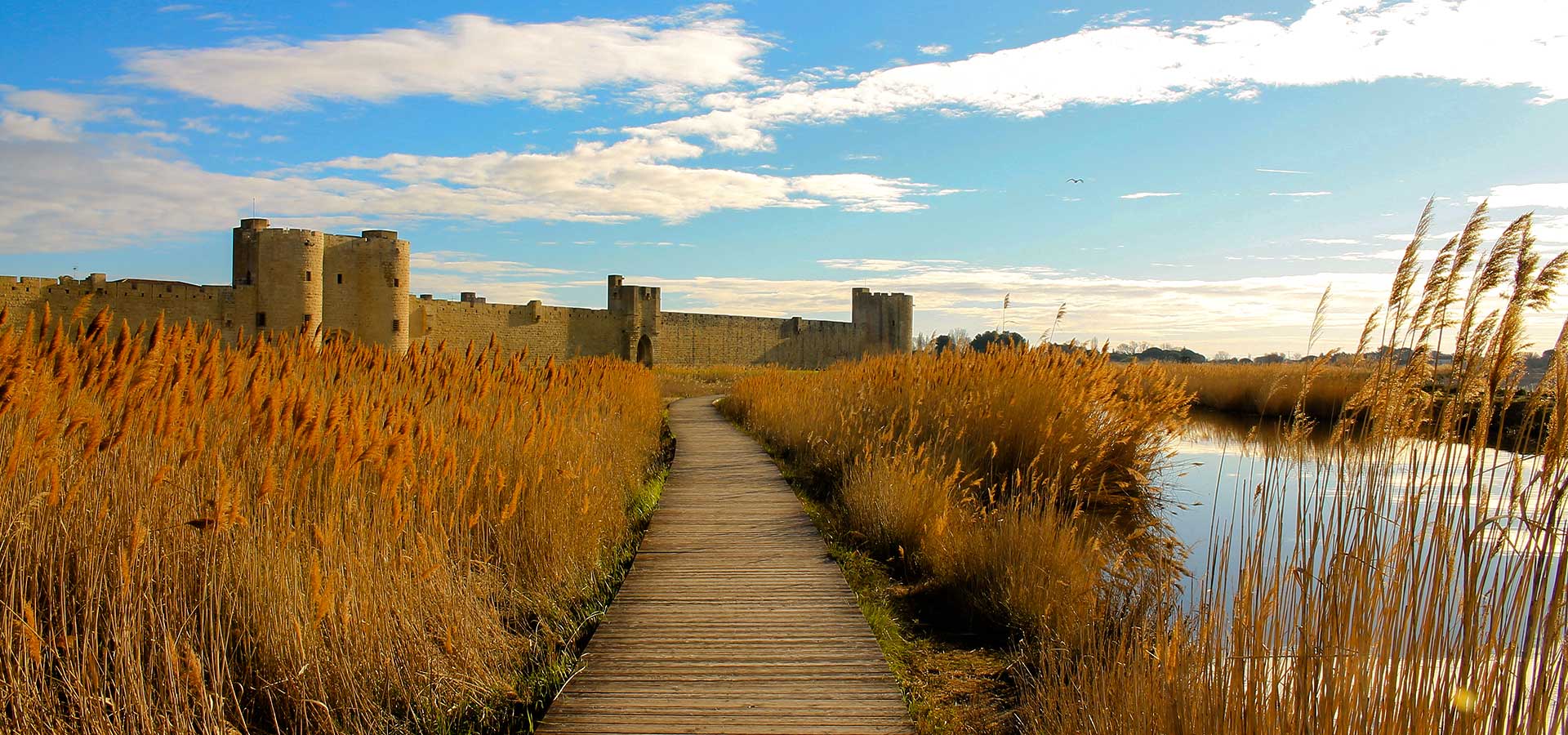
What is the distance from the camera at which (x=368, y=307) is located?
2728cm

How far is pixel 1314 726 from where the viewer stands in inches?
71.4

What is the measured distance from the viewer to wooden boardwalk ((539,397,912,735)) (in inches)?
109

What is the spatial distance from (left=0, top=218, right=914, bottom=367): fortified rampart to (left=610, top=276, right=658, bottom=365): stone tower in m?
0.04

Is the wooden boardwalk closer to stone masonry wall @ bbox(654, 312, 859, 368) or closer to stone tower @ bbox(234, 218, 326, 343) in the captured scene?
stone tower @ bbox(234, 218, 326, 343)

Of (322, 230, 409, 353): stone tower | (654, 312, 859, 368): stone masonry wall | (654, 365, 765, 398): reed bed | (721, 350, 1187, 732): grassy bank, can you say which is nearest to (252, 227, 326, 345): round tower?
(322, 230, 409, 353): stone tower

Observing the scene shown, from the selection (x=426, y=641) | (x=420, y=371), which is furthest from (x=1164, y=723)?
(x=420, y=371)

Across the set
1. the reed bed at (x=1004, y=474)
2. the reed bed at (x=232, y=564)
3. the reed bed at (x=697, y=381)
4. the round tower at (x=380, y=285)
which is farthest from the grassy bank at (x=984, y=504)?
the round tower at (x=380, y=285)

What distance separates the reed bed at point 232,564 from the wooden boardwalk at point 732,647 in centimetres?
28

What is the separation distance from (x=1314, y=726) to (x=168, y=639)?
8.07ft

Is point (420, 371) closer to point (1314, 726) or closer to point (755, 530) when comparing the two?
point (755, 530)

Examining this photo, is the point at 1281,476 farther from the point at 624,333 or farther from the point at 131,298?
the point at 624,333

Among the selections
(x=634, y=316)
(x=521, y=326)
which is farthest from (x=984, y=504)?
(x=634, y=316)

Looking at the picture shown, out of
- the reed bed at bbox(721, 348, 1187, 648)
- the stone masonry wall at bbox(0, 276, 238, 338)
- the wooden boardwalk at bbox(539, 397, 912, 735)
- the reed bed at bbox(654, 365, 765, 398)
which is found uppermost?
the stone masonry wall at bbox(0, 276, 238, 338)

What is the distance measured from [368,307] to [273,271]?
108 inches
